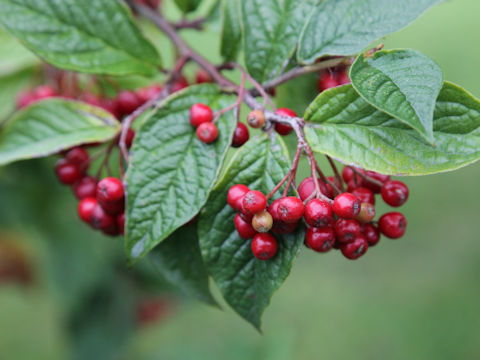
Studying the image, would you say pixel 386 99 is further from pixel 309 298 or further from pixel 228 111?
pixel 309 298

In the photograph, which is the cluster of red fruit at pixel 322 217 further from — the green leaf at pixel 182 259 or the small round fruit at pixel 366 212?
the green leaf at pixel 182 259

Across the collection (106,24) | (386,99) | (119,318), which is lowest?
(119,318)

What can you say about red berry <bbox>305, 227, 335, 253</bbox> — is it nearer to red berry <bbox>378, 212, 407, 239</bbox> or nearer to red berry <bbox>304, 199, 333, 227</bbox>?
red berry <bbox>304, 199, 333, 227</bbox>

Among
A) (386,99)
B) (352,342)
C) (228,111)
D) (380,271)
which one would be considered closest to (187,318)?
(352,342)

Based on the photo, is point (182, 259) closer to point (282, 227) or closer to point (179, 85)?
point (282, 227)

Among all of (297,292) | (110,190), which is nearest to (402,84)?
(110,190)

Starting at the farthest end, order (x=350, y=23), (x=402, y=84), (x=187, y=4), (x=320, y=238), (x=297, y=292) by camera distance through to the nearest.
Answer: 1. (x=297, y=292)
2. (x=187, y=4)
3. (x=350, y=23)
4. (x=320, y=238)
5. (x=402, y=84)
